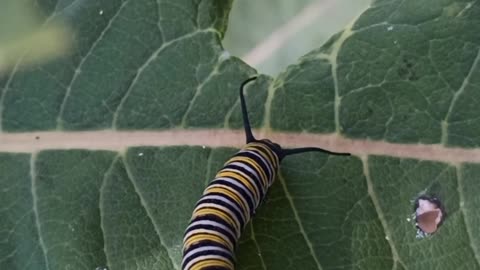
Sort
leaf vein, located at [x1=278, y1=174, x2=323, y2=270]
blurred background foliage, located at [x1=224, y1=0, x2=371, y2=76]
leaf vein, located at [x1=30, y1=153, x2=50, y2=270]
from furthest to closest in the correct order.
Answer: blurred background foliage, located at [x1=224, y1=0, x2=371, y2=76]
leaf vein, located at [x1=30, y1=153, x2=50, y2=270]
leaf vein, located at [x1=278, y1=174, x2=323, y2=270]

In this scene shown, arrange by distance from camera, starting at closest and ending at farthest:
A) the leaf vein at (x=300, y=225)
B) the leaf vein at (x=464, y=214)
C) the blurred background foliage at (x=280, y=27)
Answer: the leaf vein at (x=464, y=214) → the leaf vein at (x=300, y=225) → the blurred background foliage at (x=280, y=27)

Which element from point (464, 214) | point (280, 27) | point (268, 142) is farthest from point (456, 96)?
point (280, 27)

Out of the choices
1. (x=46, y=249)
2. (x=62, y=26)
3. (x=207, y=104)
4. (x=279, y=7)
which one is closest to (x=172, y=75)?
(x=207, y=104)

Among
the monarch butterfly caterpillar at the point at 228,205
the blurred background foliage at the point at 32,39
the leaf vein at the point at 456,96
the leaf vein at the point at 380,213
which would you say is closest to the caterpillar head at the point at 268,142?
the monarch butterfly caterpillar at the point at 228,205

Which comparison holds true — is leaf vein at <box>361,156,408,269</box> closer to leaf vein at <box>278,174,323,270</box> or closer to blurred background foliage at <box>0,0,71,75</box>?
leaf vein at <box>278,174,323,270</box>

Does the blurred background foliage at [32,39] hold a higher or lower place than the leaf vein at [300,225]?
higher

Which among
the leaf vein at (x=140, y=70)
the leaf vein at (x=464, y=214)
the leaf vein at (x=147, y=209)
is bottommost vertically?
the leaf vein at (x=464, y=214)

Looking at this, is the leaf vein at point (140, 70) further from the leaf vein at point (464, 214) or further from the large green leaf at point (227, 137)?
the leaf vein at point (464, 214)

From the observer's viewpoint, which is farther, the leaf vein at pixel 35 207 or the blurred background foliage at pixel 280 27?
the blurred background foliage at pixel 280 27

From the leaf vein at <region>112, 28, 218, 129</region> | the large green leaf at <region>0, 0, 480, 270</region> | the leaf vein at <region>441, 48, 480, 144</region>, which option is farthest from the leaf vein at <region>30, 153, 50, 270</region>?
the leaf vein at <region>441, 48, 480, 144</region>
